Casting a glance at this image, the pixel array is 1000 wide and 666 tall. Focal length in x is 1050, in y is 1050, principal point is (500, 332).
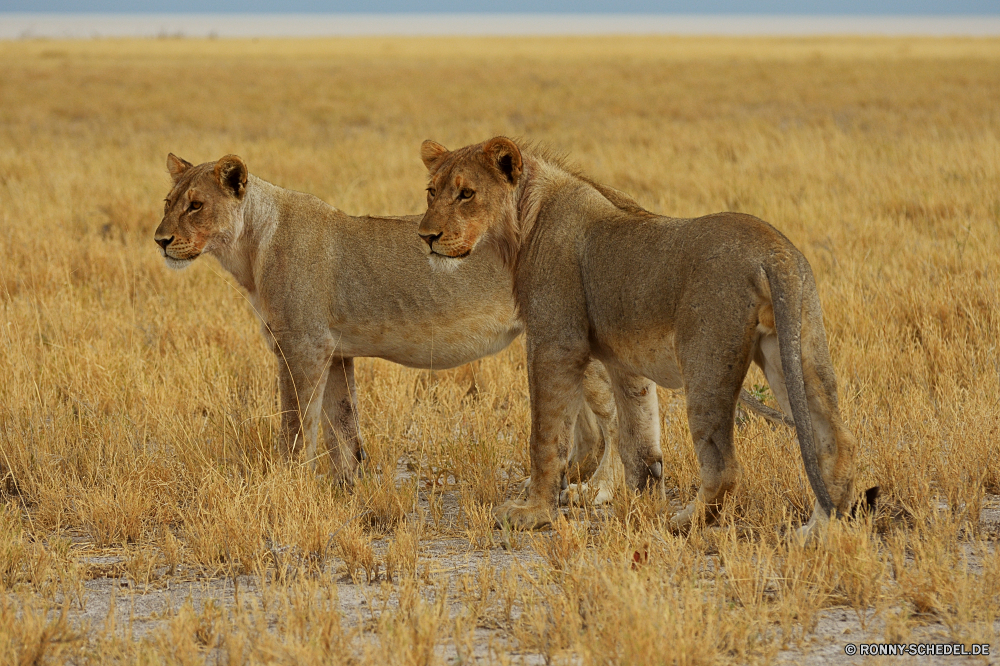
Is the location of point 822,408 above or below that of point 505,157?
below

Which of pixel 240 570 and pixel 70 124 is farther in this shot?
pixel 70 124

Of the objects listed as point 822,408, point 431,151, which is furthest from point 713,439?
point 431,151

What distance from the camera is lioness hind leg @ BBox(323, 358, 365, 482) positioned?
205 inches

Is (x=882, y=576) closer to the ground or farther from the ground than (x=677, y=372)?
closer to the ground

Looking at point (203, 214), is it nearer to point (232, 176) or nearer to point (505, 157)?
point (232, 176)

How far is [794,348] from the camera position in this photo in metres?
3.54

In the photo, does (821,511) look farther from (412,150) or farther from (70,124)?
(70,124)

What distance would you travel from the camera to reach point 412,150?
1711cm

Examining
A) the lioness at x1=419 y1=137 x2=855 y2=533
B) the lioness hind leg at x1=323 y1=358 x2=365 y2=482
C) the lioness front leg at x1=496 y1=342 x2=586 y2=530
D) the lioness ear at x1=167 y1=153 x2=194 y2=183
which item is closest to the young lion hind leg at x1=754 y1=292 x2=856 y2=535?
the lioness at x1=419 y1=137 x2=855 y2=533

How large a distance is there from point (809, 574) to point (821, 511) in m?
0.32

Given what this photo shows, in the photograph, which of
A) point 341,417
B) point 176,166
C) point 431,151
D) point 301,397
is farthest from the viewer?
point 176,166

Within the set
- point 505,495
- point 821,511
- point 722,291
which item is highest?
point 722,291

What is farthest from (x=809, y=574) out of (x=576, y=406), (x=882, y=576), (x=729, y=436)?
(x=576, y=406)

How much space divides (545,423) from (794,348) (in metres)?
1.19
